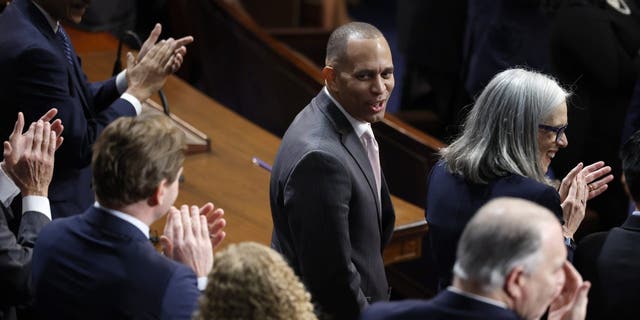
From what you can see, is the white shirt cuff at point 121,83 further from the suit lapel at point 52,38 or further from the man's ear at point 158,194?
the man's ear at point 158,194

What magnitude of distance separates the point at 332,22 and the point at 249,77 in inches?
75.4

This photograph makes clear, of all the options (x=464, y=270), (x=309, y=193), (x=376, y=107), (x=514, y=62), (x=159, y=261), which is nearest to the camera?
(x=464, y=270)

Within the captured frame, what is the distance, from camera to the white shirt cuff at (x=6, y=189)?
2748 mm

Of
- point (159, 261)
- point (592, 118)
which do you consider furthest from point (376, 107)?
point (592, 118)

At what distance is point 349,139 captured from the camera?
2.77 meters

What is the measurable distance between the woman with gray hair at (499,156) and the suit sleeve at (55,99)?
966 millimetres

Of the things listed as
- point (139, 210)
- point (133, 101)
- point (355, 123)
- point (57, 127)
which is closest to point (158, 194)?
point (139, 210)

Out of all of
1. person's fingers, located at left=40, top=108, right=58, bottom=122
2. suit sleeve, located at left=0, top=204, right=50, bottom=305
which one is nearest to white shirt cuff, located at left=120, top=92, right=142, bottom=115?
person's fingers, located at left=40, top=108, right=58, bottom=122

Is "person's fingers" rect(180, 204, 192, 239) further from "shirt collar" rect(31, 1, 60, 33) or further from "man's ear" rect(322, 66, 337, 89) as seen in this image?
"shirt collar" rect(31, 1, 60, 33)

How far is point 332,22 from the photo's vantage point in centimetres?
685

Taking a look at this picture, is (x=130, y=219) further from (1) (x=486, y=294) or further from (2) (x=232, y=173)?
(2) (x=232, y=173)

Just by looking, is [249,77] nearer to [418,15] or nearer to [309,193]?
[418,15]

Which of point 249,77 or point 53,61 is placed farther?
point 249,77

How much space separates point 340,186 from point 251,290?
704 mm
